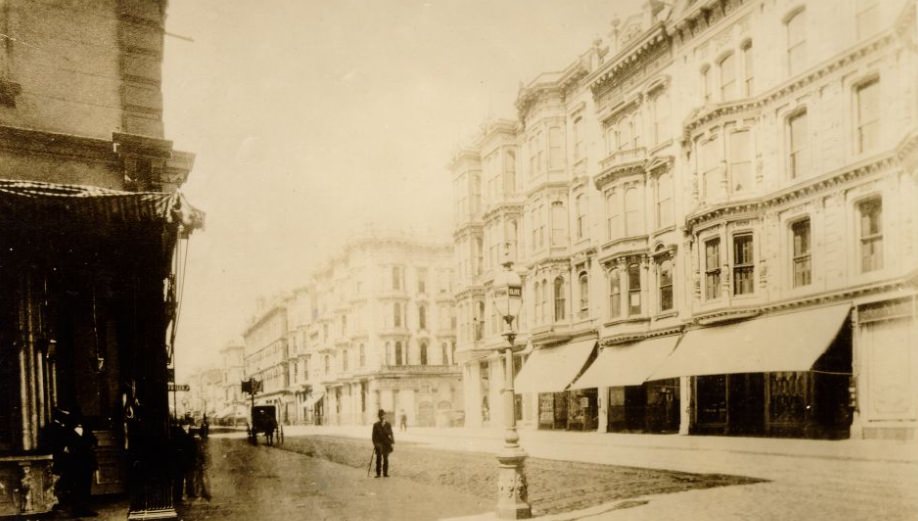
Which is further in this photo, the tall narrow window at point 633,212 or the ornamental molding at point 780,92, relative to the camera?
the tall narrow window at point 633,212

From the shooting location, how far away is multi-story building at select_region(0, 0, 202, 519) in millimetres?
7262

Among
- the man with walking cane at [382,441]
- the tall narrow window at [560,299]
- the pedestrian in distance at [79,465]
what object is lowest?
the man with walking cane at [382,441]

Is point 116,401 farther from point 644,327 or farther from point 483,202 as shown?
point 483,202

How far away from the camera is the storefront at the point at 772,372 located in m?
12.9

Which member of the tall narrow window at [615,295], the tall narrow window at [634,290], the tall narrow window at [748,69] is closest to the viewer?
the tall narrow window at [748,69]

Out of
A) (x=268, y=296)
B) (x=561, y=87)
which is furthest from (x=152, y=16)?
(x=561, y=87)

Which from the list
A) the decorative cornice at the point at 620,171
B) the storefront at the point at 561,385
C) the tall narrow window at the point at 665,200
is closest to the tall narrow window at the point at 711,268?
the tall narrow window at the point at 665,200

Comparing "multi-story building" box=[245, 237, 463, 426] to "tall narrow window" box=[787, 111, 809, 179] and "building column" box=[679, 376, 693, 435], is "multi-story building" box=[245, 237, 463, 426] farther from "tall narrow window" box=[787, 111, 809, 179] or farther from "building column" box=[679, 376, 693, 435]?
"tall narrow window" box=[787, 111, 809, 179]

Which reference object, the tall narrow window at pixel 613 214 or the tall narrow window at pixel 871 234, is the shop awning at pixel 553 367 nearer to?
the tall narrow window at pixel 613 214

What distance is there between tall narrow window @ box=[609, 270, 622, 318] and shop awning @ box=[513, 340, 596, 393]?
47.3 inches

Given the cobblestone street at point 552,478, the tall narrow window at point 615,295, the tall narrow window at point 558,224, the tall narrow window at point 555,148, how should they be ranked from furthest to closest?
the tall narrow window at point 555,148 → the tall narrow window at point 558,224 → the tall narrow window at point 615,295 → the cobblestone street at point 552,478

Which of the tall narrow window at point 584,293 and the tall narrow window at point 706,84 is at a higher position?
the tall narrow window at point 706,84

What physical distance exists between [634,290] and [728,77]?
21.3 feet

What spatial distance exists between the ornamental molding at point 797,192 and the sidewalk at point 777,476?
A: 4301mm
